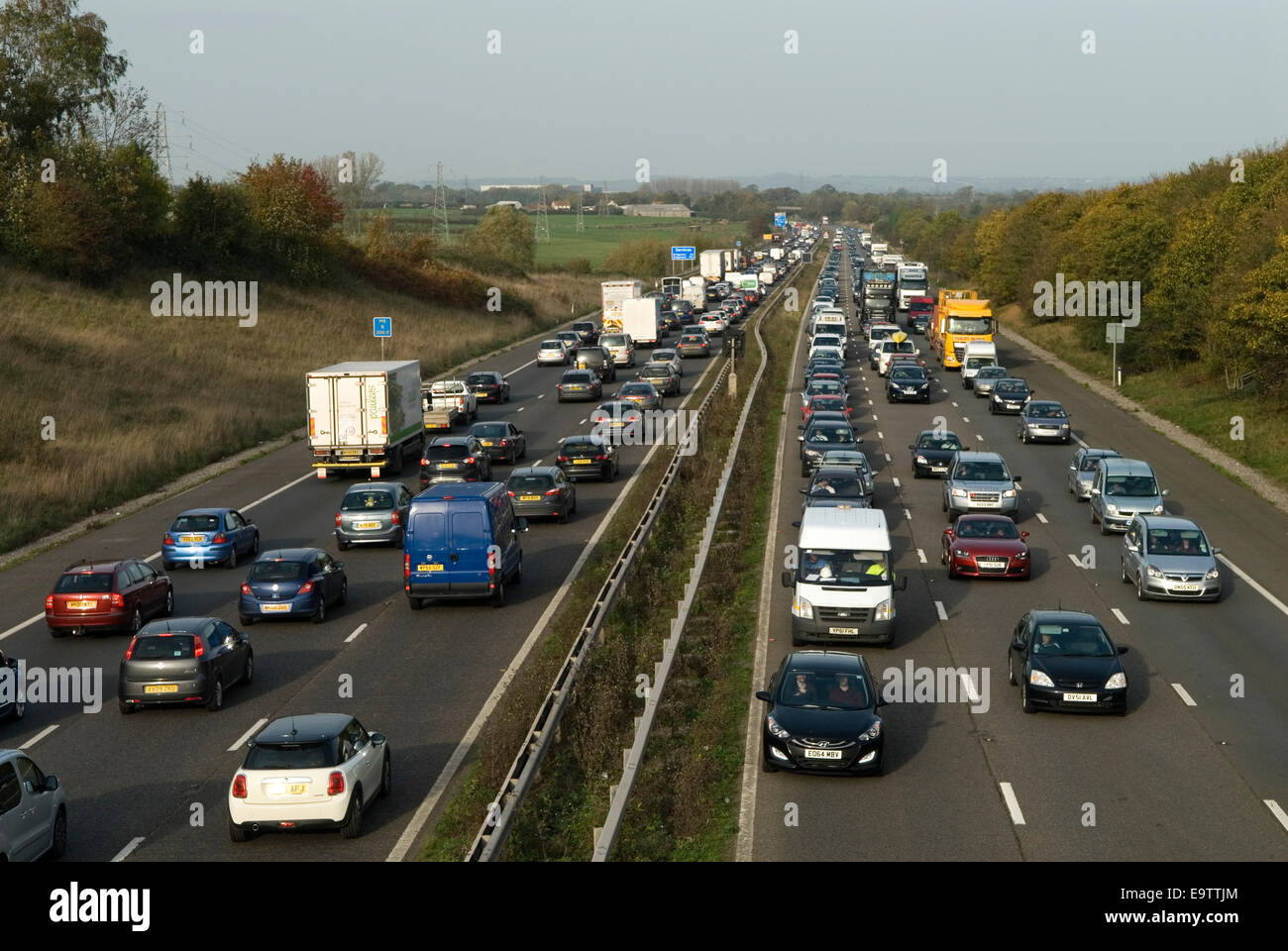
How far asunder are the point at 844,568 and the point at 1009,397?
3320cm

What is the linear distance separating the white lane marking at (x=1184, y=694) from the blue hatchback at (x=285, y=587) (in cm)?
1441

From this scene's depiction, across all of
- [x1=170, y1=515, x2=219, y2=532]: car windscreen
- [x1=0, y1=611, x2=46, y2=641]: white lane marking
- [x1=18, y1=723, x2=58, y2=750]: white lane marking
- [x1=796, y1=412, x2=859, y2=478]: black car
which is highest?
[x1=796, y1=412, x2=859, y2=478]: black car

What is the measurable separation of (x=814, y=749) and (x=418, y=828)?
4.78 meters

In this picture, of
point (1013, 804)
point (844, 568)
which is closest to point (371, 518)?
point (844, 568)

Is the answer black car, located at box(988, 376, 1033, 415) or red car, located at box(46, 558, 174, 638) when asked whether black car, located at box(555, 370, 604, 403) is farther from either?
red car, located at box(46, 558, 174, 638)

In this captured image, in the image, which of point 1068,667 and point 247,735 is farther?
point 1068,667

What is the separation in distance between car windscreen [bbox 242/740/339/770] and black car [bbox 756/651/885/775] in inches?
210

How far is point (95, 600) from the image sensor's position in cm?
2484

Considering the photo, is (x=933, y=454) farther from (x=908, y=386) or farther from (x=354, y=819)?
(x=354, y=819)

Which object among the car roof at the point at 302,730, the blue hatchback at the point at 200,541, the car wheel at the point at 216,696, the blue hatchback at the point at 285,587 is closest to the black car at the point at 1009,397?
the blue hatchback at the point at 200,541

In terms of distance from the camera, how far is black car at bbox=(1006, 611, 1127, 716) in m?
19.7

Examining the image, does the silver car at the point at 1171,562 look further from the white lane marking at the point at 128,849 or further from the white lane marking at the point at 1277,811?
the white lane marking at the point at 128,849

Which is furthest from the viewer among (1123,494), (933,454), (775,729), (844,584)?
(933,454)

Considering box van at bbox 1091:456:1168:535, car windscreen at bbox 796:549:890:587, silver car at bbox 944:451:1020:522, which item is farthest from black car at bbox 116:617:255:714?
box van at bbox 1091:456:1168:535
